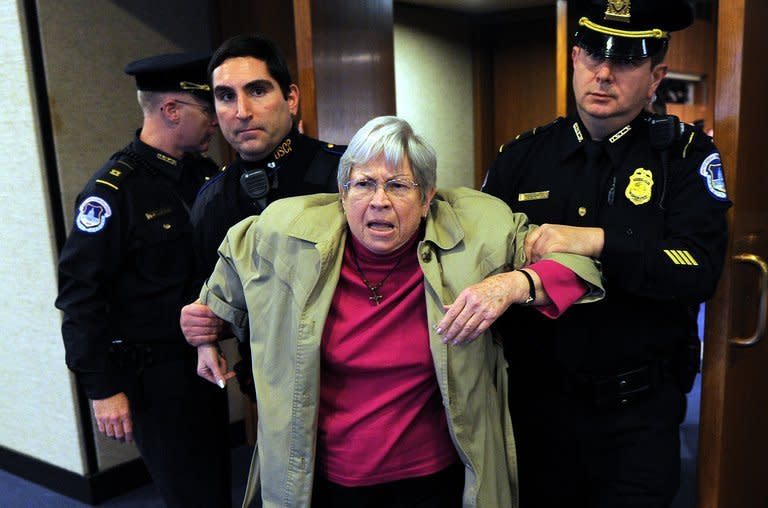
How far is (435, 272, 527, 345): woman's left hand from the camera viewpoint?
1257 mm

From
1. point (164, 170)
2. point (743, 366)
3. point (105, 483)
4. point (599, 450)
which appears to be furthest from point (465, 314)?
point (105, 483)

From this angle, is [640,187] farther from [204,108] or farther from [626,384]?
[204,108]

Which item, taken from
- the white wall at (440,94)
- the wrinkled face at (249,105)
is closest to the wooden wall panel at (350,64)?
the wrinkled face at (249,105)

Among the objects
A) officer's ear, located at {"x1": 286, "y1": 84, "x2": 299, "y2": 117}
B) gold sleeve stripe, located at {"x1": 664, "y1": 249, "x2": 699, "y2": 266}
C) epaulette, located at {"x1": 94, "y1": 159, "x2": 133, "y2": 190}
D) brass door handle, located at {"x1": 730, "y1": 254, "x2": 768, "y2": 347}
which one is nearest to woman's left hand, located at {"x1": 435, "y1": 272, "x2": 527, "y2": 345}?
gold sleeve stripe, located at {"x1": 664, "y1": 249, "x2": 699, "y2": 266}

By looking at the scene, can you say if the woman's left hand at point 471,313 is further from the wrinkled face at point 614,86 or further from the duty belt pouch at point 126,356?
the duty belt pouch at point 126,356

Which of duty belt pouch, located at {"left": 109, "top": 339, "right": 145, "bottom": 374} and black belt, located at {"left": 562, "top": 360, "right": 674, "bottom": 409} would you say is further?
duty belt pouch, located at {"left": 109, "top": 339, "right": 145, "bottom": 374}

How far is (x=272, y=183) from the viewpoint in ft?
5.94

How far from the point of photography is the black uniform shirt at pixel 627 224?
1394 millimetres

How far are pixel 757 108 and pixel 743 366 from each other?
0.66 meters

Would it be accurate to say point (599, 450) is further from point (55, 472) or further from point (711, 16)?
point (711, 16)

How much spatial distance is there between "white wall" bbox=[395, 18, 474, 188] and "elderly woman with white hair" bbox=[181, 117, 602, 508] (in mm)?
3946

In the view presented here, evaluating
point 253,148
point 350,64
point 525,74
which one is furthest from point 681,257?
point 525,74

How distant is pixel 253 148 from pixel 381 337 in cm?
68

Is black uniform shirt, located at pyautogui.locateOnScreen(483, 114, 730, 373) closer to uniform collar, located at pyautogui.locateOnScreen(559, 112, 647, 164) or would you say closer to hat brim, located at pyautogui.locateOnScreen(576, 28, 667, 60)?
uniform collar, located at pyautogui.locateOnScreen(559, 112, 647, 164)
